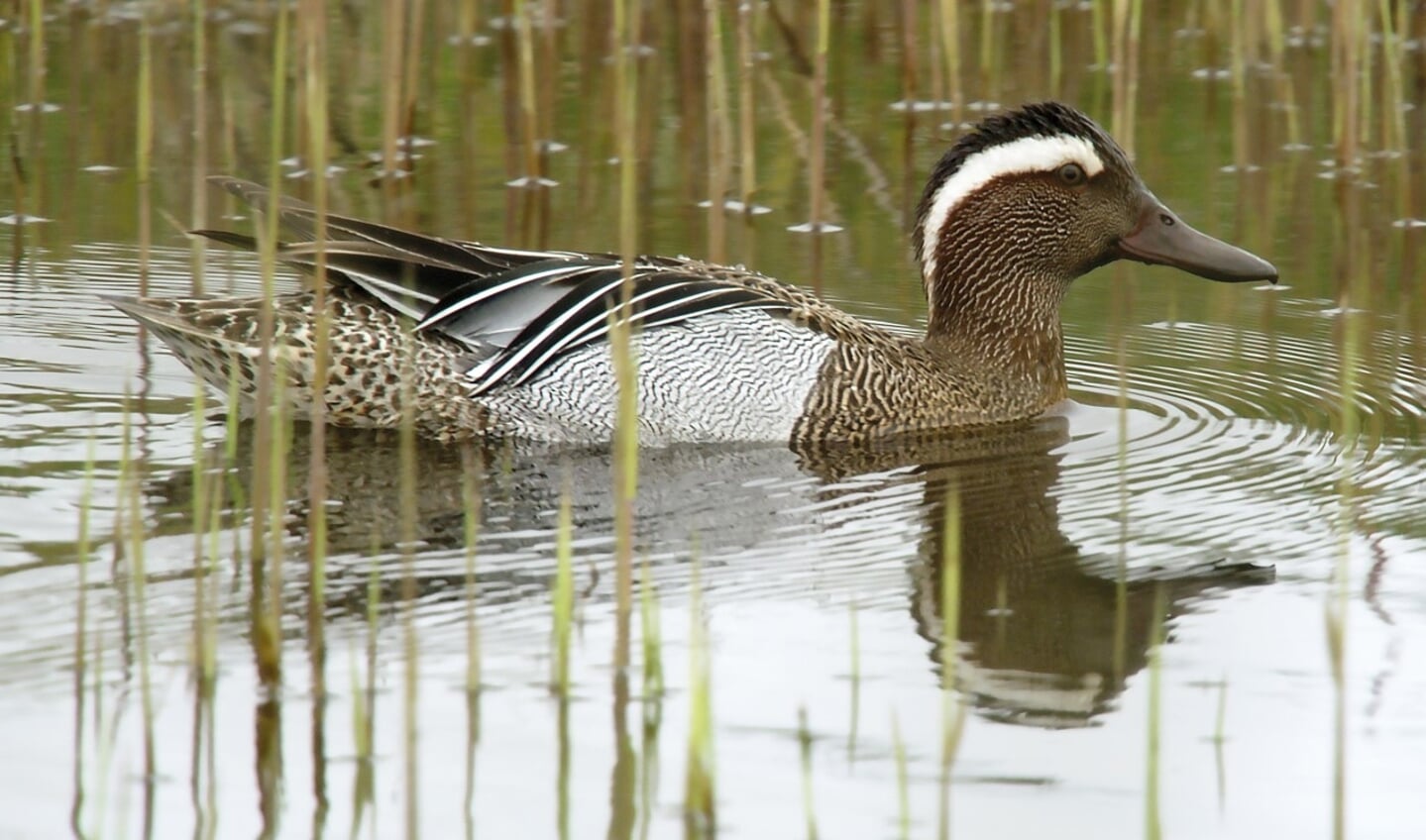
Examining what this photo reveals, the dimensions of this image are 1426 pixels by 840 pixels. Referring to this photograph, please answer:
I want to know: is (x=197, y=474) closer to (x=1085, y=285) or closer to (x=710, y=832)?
(x=710, y=832)

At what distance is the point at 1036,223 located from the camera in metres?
7.25

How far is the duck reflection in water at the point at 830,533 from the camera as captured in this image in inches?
186

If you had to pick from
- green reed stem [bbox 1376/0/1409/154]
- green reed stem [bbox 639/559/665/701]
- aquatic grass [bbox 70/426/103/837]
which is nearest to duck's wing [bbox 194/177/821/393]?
aquatic grass [bbox 70/426/103/837]

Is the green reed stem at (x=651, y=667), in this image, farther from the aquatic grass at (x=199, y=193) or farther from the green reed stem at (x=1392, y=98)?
the green reed stem at (x=1392, y=98)

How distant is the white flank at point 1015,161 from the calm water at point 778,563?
2.69 feet

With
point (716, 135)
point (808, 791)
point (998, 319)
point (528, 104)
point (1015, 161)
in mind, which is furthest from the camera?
point (528, 104)

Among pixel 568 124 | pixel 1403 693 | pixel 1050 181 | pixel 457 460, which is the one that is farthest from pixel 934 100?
pixel 1403 693

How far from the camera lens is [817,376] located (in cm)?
682

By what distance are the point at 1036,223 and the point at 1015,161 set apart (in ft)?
0.79

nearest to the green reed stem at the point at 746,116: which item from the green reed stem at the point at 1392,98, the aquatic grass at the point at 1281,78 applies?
the aquatic grass at the point at 1281,78

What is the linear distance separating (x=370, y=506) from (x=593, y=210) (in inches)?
139

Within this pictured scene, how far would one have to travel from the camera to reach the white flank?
7.12m

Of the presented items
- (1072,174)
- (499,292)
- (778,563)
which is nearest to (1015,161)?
(1072,174)

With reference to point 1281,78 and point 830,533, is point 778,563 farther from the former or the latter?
point 1281,78
